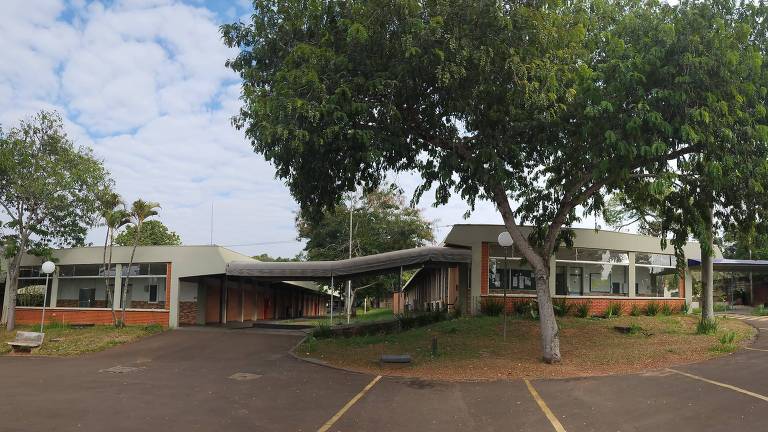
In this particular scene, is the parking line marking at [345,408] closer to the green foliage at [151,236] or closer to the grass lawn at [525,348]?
the grass lawn at [525,348]

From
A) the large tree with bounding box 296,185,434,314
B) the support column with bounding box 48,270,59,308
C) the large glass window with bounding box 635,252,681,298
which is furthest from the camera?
the large tree with bounding box 296,185,434,314

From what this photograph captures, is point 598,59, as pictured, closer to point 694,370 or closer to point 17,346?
point 694,370

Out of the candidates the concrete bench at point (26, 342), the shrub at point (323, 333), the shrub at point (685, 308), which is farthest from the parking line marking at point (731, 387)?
the concrete bench at point (26, 342)

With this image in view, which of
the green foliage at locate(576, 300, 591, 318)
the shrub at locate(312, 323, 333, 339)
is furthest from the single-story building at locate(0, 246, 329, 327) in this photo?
the green foliage at locate(576, 300, 591, 318)

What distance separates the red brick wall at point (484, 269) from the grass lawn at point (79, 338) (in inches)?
500

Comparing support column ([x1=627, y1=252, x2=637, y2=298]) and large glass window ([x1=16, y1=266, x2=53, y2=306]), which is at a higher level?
support column ([x1=627, y1=252, x2=637, y2=298])

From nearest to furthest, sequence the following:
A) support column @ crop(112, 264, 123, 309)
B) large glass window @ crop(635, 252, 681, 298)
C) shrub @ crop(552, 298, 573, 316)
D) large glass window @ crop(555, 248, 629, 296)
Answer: shrub @ crop(552, 298, 573, 316) < large glass window @ crop(555, 248, 629, 296) < large glass window @ crop(635, 252, 681, 298) < support column @ crop(112, 264, 123, 309)

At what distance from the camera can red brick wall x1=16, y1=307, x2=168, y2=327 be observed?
2427cm

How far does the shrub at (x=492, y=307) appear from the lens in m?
21.3

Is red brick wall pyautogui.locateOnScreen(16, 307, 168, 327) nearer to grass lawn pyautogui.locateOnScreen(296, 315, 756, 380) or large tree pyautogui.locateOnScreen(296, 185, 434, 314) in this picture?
grass lawn pyautogui.locateOnScreen(296, 315, 756, 380)

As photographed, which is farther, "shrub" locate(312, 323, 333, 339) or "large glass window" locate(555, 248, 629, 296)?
"large glass window" locate(555, 248, 629, 296)

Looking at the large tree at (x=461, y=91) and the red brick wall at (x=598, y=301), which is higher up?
the large tree at (x=461, y=91)

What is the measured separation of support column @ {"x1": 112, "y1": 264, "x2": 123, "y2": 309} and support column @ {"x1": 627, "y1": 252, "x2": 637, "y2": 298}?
2120 cm

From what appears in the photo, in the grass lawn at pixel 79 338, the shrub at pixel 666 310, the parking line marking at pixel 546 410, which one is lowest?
the grass lawn at pixel 79 338
